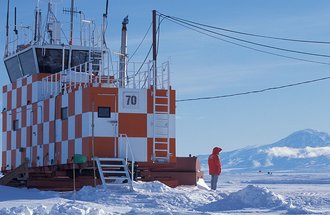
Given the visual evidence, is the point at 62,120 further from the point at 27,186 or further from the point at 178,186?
the point at 178,186

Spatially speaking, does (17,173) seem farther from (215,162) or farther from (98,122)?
(215,162)

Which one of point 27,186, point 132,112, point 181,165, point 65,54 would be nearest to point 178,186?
point 181,165

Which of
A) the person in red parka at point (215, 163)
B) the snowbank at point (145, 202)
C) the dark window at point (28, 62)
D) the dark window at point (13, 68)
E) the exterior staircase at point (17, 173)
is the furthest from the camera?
the dark window at point (13, 68)

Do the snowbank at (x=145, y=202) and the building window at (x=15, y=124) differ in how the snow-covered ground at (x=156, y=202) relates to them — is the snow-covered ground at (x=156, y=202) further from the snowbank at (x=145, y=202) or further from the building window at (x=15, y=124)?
the building window at (x=15, y=124)

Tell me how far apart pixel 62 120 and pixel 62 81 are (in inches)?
54.0

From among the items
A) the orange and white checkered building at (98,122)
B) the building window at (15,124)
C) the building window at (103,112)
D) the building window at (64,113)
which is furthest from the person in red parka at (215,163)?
the building window at (15,124)

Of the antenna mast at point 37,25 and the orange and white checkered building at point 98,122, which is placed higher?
the antenna mast at point 37,25

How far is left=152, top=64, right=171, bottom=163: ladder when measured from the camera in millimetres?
18562

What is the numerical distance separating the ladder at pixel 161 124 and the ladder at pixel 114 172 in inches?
40.5

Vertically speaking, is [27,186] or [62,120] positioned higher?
[62,120]

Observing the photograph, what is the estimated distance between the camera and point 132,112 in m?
18.4

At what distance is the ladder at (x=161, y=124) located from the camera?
18.6 m

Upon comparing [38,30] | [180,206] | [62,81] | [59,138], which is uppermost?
[38,30]

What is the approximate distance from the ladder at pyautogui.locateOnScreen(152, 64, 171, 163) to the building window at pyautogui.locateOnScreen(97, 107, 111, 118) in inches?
45.7
